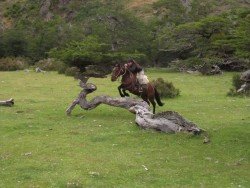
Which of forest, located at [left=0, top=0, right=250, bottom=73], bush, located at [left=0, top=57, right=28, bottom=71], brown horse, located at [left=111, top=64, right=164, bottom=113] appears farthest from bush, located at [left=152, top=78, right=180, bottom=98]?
bush, located at [left=0, top=57, right=28, bottom=71]

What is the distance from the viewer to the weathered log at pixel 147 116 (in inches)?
549

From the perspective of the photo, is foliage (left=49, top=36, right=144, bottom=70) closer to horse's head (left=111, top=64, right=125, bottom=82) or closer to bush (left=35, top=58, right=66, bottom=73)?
bush (left=35, top=58, right=66, bottom=73)

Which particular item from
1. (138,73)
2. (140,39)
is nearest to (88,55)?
(140,39)

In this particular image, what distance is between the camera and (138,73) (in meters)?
17.3

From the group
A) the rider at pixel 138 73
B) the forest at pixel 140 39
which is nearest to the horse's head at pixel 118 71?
the rider at pixel 138 73

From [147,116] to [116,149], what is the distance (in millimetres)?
2832

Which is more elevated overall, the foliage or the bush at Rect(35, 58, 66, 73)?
the foliage

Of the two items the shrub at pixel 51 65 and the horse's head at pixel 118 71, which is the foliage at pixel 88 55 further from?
the horse's head at pixel 118 71

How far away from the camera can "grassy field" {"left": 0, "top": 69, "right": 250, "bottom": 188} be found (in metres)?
9.91

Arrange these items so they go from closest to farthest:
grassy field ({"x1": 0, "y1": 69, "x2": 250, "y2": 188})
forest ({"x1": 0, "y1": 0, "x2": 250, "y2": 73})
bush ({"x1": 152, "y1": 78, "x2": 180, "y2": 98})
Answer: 1. grassy field ({"x1": 0, "y1": 69, "x2": 250, "y2": 188})
2. bush ({"x1": 152, "y1": 78, "x2": 180, "y2": 98})
3. forest ({"x1": 0, "y1": 0, "x2": 250, "y2": 73})

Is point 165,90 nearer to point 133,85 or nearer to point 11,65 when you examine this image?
point 133,85

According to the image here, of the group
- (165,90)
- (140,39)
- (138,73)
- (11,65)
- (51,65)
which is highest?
(138,73)

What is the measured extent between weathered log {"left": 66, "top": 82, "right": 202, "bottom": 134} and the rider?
59 cm

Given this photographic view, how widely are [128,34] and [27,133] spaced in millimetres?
30699
